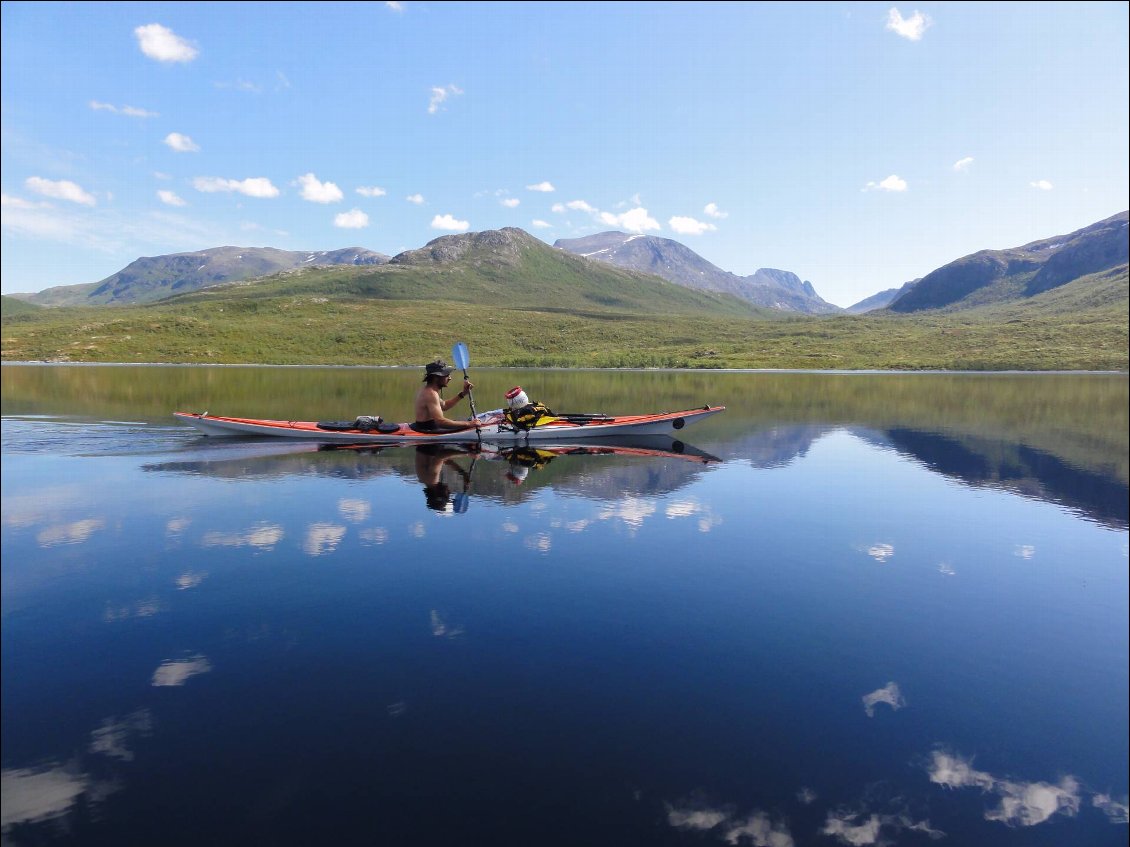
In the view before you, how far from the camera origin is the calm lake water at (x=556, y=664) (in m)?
7.21

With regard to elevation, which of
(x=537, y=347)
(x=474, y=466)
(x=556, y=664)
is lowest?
(x=556, y=664)

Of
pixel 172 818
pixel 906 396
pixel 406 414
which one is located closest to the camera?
pixel 172 818

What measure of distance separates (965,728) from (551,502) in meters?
14.3

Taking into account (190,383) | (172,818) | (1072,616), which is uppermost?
(190,383)

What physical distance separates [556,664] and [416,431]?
2382 cm

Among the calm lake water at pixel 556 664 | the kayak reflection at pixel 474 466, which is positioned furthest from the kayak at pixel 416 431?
the calm lake water at pixel 556 664

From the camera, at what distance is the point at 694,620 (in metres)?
12.4

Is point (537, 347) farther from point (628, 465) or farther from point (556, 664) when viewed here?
point (556, 664)

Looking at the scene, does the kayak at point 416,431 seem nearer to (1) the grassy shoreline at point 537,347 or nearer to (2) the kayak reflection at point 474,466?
(2) the kayak reflection at point 474,466

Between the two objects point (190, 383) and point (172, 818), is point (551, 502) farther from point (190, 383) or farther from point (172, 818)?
point (190, 383)

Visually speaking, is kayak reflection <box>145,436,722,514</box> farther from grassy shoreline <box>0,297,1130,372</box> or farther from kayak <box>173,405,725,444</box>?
grassy shoreline <box>0,297,1130,372</box>

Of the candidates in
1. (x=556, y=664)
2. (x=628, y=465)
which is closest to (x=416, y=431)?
(x=628, y=465)

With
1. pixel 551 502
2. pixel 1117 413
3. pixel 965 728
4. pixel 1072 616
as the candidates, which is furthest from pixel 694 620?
pixel 1117 413

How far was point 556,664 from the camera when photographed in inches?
407
